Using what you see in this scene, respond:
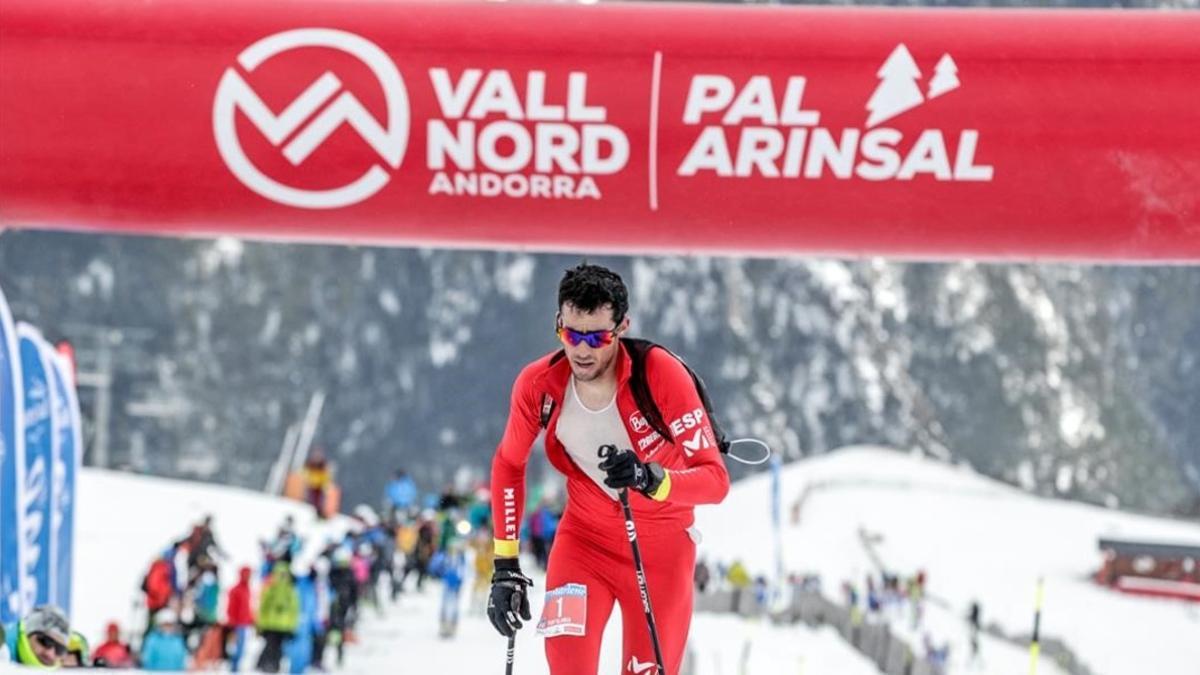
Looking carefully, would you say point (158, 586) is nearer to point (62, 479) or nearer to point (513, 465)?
point (62, 479)

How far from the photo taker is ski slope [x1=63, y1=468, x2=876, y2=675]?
12.0m

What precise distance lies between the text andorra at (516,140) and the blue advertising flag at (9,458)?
3409 millimetres

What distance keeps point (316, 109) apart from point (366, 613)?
976 cm

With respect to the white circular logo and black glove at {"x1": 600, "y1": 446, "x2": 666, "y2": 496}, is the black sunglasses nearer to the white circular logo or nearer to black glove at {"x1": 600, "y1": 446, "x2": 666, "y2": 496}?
the white circular logo

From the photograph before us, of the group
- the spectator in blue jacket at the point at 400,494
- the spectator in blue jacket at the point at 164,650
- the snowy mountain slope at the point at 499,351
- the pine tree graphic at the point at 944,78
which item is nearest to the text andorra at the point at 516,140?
the pine tree graphic at the point at 944,78

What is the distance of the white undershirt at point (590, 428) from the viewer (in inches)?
169

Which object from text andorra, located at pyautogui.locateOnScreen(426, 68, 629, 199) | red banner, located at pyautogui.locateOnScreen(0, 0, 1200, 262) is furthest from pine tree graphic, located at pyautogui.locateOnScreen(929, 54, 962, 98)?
text andorra, located at pyautogui.locateOnScreen(426, 68, 629, 199)

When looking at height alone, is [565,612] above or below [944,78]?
below

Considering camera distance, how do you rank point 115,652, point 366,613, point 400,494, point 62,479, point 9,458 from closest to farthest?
1. point 9,458
2. point 115,652
3. point 62,479
4. point 366,613
5. point 400,494

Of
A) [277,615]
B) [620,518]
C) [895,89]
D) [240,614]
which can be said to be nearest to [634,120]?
[895,89]

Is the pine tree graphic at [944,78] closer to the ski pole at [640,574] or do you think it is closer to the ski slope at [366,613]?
the ski pole at [640,574]

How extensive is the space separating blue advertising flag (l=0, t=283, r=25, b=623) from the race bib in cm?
550

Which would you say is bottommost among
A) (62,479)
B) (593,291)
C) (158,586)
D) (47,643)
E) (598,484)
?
(158,586)

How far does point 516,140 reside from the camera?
6.83m
